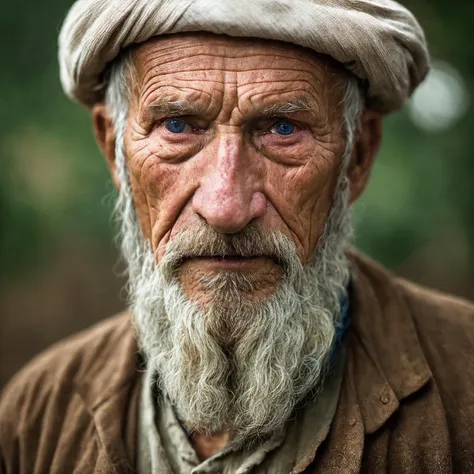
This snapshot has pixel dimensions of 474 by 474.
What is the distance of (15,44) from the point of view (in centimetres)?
538

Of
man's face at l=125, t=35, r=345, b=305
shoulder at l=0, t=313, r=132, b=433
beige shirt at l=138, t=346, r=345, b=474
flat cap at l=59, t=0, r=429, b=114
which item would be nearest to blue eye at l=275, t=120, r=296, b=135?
man's face at l=125, t=35, r=345, b=305

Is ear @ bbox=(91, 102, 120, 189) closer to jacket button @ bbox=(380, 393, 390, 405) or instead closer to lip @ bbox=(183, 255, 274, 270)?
lip @ bbox=(183, 255, 274, 270)

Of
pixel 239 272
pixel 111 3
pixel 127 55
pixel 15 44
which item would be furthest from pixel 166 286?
pixel 15 44

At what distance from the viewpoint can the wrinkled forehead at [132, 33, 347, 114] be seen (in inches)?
86.5

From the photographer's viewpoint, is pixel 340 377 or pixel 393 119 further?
pixel 393 119

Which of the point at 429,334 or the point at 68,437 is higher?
the point at 68,437

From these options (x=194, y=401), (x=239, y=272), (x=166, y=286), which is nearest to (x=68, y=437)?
(x=194, y=401)

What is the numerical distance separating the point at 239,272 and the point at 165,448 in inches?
33.0

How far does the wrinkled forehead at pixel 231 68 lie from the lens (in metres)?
2.20

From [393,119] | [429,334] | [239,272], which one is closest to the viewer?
[239,272]

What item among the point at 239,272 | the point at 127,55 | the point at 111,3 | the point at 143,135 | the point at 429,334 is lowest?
the point at 429,334

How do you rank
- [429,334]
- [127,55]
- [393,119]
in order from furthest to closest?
[393,119], [429,334], [127,55]

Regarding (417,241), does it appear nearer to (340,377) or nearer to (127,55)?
(340,377)

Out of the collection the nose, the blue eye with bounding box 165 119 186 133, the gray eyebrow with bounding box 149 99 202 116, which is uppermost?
the gray eyebrow with bounding box 149 99 202 116
